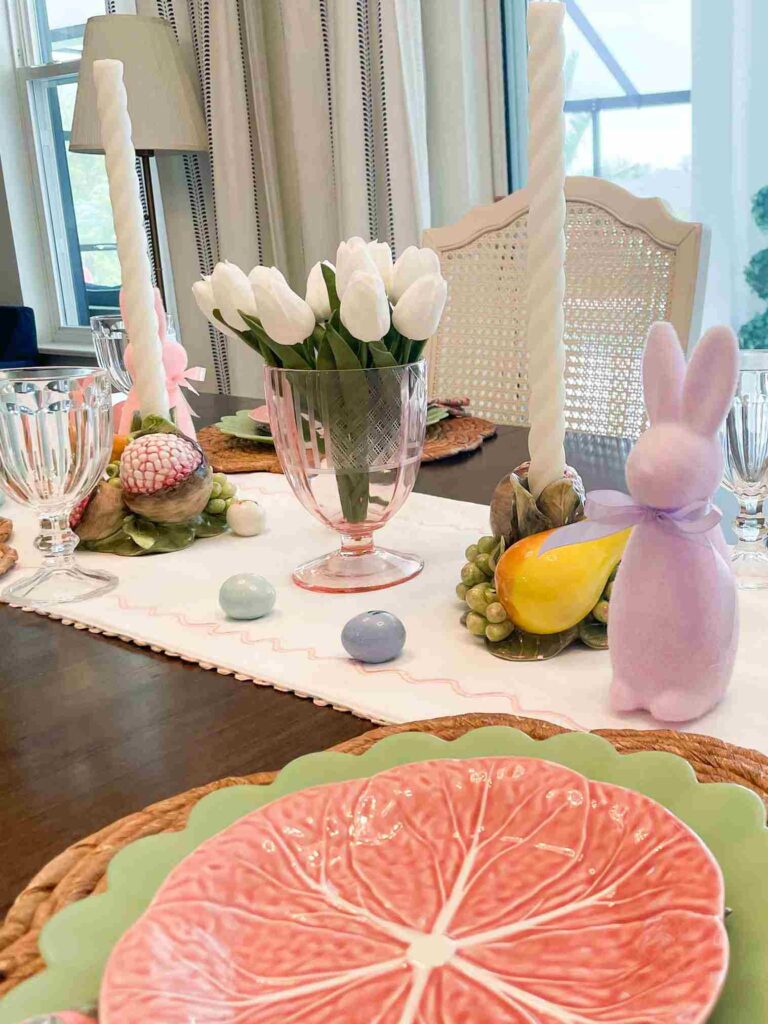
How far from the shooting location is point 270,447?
4.25 ft

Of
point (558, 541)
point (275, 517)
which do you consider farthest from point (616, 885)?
point (275, 517)

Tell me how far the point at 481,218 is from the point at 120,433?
0.88 metres

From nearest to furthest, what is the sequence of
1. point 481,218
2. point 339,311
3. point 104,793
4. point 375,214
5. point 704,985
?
1. point 704,985
2. point 104,793
3. point 339,311
4. point 481,218
5. point 375,214

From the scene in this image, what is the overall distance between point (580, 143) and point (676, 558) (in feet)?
7.60

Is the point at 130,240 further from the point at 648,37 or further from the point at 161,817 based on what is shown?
the point at 648,37

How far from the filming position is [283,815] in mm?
382

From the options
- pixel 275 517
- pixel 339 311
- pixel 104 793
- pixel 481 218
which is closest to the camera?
pixel 104 793

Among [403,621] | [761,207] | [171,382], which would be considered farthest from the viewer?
[761,207]

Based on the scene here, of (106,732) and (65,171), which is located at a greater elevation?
(65,171)

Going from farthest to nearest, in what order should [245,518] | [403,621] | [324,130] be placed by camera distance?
[324,130]
[245,518]
[403,621]

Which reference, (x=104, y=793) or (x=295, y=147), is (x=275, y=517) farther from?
(x=295, y=147)

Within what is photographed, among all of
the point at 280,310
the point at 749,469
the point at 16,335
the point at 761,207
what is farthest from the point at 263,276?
the point at 16,335

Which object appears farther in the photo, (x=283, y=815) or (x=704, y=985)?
(x=283, y=815)

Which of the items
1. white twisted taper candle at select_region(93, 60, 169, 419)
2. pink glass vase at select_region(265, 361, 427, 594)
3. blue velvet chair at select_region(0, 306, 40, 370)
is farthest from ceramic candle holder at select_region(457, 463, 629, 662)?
blue velvet chair at select_region(0, 306, 40, 370)
